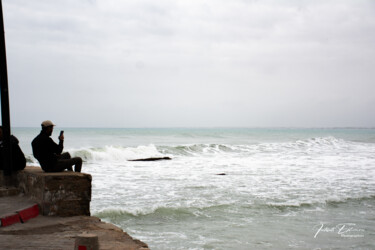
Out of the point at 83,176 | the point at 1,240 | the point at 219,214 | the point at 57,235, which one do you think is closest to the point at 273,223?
the point at 219,214

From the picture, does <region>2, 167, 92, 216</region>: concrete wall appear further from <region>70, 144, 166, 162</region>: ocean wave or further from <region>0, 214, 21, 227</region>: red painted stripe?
<region>70, 144, 166, 162</region>: ocean wave

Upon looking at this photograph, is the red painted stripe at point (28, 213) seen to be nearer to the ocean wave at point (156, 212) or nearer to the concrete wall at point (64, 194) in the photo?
the concrete wall at point (64, 194)

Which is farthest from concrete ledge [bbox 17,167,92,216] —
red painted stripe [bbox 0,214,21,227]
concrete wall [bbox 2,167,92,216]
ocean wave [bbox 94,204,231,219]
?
ocean wave [bbox 94,204,231,219]

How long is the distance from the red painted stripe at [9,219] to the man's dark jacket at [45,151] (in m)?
1.11

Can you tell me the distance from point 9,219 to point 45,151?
140cm

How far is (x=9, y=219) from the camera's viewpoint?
16.9 ft

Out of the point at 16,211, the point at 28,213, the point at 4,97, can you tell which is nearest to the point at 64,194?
the point at 28,213

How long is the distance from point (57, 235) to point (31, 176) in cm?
205

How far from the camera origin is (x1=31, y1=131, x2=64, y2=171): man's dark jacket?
621 cm

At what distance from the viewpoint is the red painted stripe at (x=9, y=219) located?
507cm

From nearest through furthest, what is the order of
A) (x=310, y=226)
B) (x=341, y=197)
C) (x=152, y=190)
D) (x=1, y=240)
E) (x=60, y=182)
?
(x=1, y=240) → (x=60, y=182) → (x=310, y=226) → (x=341, y=197) → (x=152, y=190)

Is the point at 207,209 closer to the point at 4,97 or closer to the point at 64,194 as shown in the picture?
the point at 64,194

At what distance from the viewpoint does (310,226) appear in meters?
7.60

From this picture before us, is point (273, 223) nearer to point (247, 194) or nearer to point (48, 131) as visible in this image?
point (247, 194)
